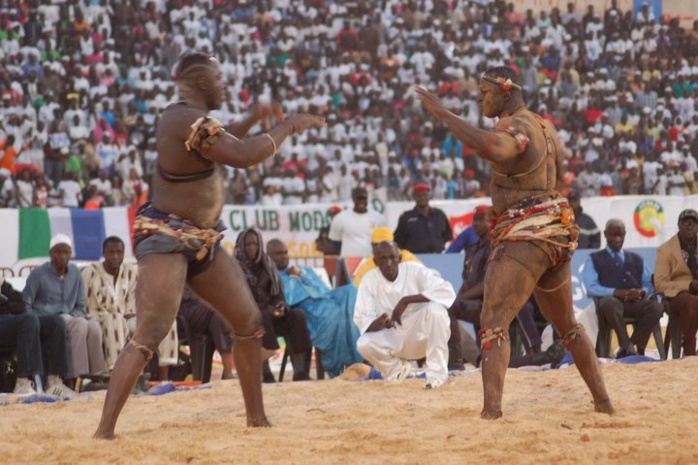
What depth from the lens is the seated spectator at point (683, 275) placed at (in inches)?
446

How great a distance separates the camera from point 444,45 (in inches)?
1077

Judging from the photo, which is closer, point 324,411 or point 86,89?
point 324,411

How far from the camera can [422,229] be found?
578 inches

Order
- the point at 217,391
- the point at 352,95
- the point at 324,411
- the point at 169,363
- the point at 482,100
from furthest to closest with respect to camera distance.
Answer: the point at 352,95 < the point at 169,363 < the point at 217,391 < the point at 324,411 < the point at 482,100

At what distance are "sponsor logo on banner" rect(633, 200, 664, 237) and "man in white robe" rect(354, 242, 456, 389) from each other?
8668mm

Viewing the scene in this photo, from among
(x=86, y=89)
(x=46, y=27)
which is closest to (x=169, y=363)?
(x=86, y=89)

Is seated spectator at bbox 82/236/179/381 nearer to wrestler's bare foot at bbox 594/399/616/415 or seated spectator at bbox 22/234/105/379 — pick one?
seated spectator at bbox 22/234/105/379

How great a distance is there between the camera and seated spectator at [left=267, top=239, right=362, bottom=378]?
38.4 feet

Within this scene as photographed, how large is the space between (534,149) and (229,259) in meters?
1.96

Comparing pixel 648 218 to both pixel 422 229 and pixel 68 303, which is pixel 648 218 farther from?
pixel 68 303

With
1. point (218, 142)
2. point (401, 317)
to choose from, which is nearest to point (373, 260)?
point (401, 317)

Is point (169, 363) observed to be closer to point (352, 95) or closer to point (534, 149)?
point (534, 149)

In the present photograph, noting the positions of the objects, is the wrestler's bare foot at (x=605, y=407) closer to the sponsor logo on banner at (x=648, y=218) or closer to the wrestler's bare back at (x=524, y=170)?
the wrestler's bare back at (x=524, y=170)

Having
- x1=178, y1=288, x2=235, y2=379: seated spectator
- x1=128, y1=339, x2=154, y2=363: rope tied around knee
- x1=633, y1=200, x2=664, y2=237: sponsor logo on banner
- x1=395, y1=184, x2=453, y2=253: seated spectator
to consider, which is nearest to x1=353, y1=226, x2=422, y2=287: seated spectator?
x1=395, y1=184, x2=453, y2=253: seated spectator
